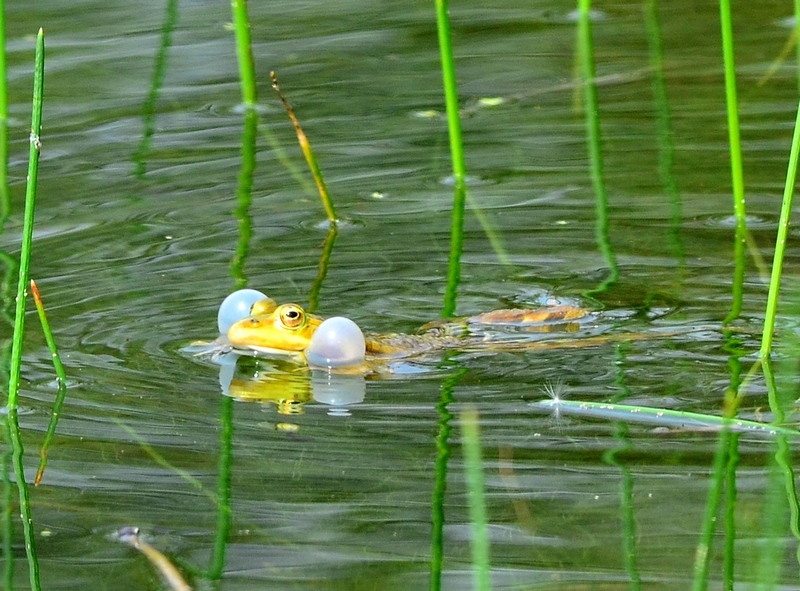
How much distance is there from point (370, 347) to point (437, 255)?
96 cm

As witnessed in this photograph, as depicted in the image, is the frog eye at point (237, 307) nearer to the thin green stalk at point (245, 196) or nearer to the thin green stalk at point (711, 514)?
the thin green stalk at point (245, 196)

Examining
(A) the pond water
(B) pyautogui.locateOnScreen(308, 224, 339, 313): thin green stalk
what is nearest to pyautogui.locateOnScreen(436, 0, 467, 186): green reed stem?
(A) the pond water

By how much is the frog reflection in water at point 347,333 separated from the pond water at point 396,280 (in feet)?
0.36

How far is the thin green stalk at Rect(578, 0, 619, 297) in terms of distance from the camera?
17.5 ft

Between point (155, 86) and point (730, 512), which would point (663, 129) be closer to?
point (155, 86)

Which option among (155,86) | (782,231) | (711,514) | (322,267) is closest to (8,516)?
(711,514)

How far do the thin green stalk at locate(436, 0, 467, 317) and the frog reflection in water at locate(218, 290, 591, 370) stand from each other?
27 centimetres

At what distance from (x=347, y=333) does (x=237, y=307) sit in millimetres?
435

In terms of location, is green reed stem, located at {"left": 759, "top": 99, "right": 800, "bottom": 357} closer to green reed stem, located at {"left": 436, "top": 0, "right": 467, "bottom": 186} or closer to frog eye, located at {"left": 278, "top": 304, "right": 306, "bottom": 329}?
frog eye, located at {"left": 278, "top": 304, "right": 306, "bottom": 329}

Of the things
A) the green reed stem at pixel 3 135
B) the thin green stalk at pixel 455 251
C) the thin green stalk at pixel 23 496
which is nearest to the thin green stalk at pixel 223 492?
the thin green stalk at pixel 23 496

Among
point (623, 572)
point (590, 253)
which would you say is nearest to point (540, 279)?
point (590, 253)

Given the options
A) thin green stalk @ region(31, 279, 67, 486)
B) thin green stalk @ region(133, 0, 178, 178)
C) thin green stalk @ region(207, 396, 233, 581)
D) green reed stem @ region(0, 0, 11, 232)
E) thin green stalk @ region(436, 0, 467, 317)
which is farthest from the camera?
thin green stalk @ region(133, 0, 178, 178)

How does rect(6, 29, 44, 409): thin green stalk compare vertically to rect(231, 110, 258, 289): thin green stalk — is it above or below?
below

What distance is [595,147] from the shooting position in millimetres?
6621
